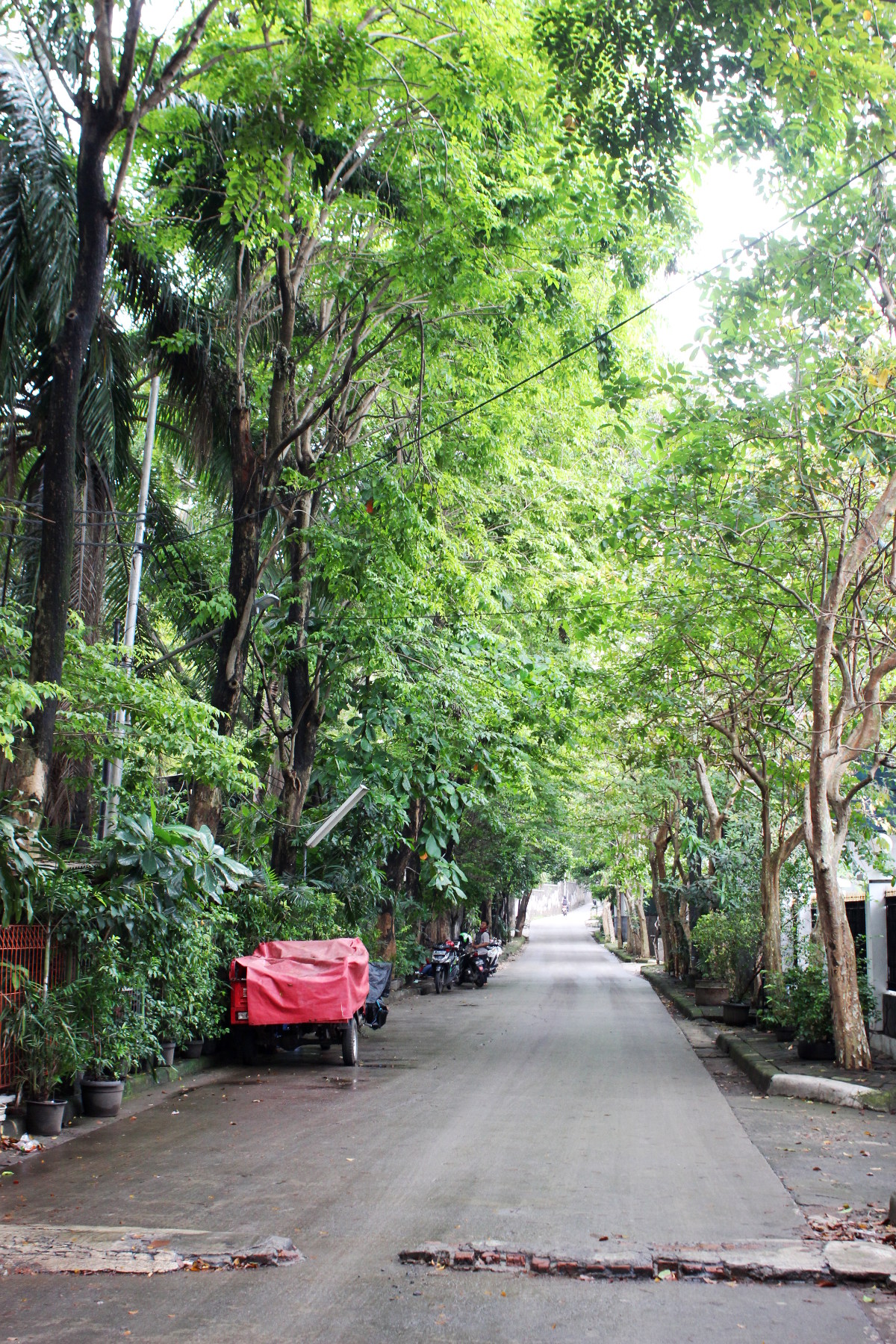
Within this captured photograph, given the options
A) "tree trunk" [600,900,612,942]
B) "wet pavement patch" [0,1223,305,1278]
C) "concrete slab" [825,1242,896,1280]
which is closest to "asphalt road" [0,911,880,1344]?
"wet pavement patch" [0,1223,305,1278]

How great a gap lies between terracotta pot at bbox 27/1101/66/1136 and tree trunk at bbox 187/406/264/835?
4125 mm

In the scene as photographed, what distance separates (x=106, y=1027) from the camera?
9477 mm

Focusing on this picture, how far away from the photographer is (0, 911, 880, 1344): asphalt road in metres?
4.58

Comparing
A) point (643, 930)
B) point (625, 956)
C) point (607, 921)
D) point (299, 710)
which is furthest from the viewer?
point (607, 921)

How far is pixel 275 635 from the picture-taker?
14.9 m

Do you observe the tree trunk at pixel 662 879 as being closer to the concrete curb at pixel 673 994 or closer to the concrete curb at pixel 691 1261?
the concrete curb at pixel 673 994

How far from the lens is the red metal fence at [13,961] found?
8.67 meters

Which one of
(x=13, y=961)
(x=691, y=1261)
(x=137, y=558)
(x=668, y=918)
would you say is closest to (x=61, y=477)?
(x=13, y=961)

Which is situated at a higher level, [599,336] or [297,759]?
[599,336]

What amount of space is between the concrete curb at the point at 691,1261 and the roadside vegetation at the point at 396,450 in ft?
13.3

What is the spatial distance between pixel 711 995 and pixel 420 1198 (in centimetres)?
1581

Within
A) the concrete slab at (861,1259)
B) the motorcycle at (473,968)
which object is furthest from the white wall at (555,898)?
the concrete slab at (861,1259)

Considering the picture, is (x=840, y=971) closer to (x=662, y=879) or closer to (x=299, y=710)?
(x=299, y=710)

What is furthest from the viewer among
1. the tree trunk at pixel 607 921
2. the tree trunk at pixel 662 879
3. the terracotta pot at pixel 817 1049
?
the tree trunk at pixel 607 921
